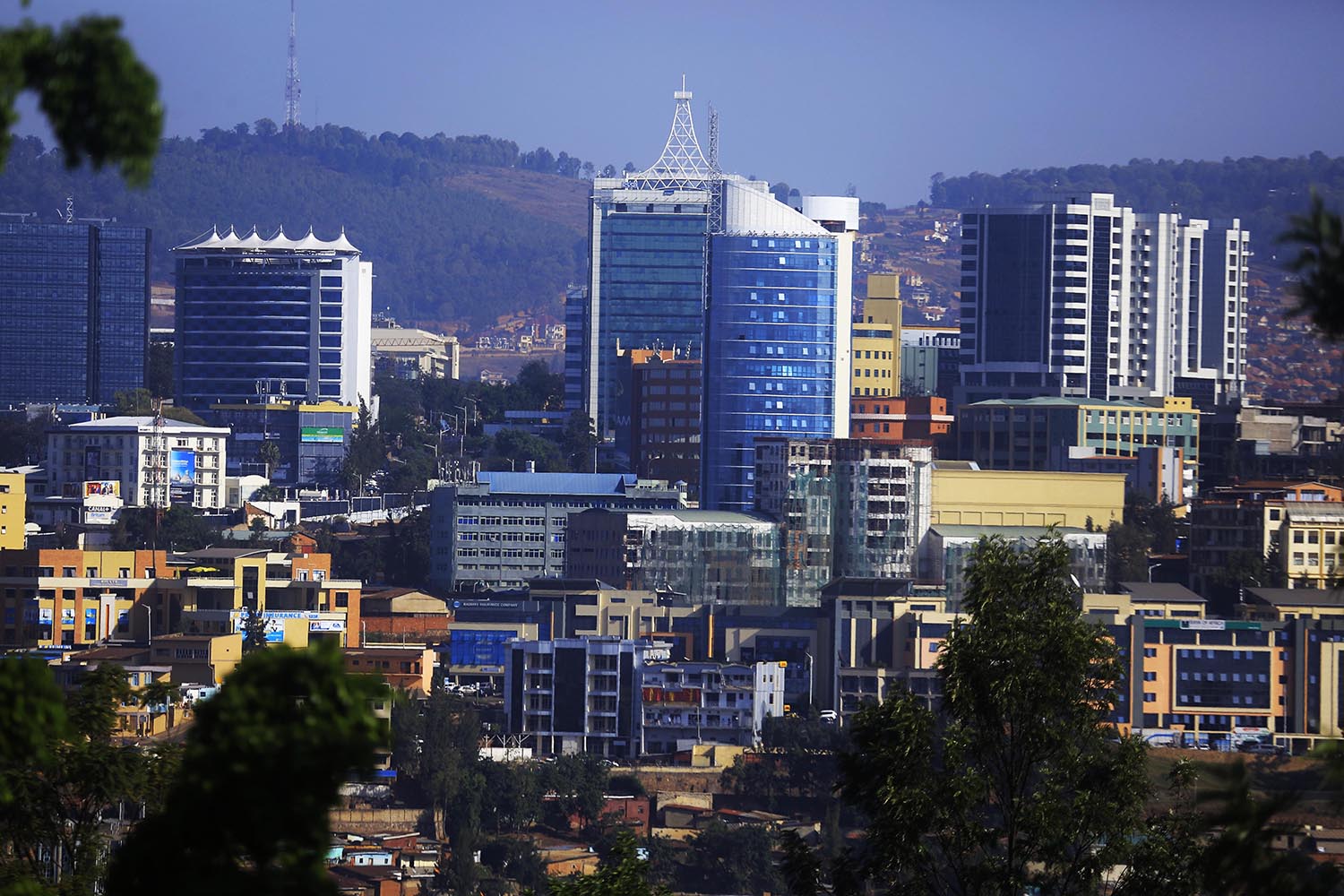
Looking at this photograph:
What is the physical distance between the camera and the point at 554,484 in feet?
206

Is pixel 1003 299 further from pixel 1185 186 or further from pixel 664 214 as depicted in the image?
pixel 1185 186

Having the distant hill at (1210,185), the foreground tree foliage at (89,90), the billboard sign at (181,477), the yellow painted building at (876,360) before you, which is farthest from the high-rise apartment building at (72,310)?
the foreground tree foliage at (89,90)

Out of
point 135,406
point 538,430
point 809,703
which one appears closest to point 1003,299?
point 538,430

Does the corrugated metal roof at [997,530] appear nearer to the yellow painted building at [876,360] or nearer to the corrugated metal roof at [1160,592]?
the corrugated metal roof at [1160,592]

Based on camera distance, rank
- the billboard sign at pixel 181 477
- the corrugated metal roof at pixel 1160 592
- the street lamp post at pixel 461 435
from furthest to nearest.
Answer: the street lamp post at pixel 461 435 < the billboard sign at pixel 181 477 < the corrugated metal roof at pixel 1160 592

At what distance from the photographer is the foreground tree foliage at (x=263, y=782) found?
6277mm

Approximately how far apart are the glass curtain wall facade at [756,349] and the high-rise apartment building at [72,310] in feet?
103

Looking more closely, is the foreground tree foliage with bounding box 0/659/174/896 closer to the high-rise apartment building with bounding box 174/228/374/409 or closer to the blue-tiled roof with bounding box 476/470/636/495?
the blue-tiled roof with bounding box 476/470/636/495

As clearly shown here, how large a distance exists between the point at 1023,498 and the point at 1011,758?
46225 millimetres

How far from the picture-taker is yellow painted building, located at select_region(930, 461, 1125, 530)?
2232 inches

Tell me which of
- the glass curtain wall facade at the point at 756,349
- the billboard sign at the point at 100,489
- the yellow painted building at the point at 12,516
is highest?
the glass curtain wall facade at the point at 756,349

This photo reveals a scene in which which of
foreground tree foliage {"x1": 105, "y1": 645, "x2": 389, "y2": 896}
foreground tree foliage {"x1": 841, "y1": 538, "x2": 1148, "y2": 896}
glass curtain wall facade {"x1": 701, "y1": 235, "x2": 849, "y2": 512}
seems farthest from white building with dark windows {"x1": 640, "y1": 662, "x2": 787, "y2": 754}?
foreground tree foliage {"x1": 105, "y1": 645, "x2": 389, "y2": 896}

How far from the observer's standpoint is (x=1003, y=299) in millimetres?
76500

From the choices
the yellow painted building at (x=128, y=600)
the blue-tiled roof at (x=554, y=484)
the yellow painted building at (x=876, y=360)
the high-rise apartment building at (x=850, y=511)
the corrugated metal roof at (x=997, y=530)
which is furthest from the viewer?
the yellow painted building at (x=876, y=360)
